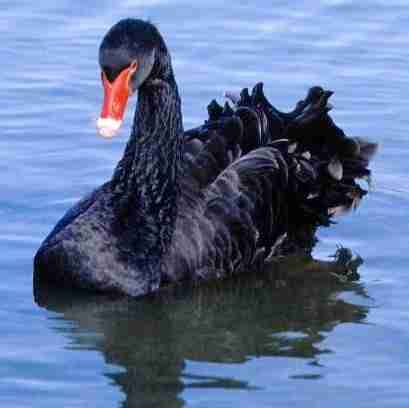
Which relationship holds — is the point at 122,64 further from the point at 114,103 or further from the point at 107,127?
the point at 107,127

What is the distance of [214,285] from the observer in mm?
7055

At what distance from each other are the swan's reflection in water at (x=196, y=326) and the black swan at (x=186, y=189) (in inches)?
4.2

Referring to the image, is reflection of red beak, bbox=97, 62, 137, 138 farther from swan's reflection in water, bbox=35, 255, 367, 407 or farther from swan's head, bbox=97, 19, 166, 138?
swan's reflection in water, bbox=35, 255, 367, 407

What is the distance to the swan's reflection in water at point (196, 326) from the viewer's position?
5.98 meters

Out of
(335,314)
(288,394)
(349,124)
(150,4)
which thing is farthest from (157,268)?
(150,4)

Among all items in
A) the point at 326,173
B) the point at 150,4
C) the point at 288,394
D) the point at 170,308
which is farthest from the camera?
the point at 150,4

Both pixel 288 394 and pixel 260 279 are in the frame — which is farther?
pixel 260 279

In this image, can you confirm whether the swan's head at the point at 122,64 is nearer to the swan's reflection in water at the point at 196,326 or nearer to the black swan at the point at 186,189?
the black swan at the point at 186,189

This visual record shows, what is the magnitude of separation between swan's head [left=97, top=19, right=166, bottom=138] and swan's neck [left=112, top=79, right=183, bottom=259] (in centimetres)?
36

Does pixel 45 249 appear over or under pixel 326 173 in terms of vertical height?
under

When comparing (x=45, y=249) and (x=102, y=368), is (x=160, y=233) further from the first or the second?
(x=102, y=368)

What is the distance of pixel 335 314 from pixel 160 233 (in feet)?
2.71

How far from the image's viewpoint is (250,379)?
5.95 m

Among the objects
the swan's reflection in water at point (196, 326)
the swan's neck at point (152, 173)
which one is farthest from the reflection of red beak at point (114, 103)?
the swan's reflection in water at point (196, 326)
